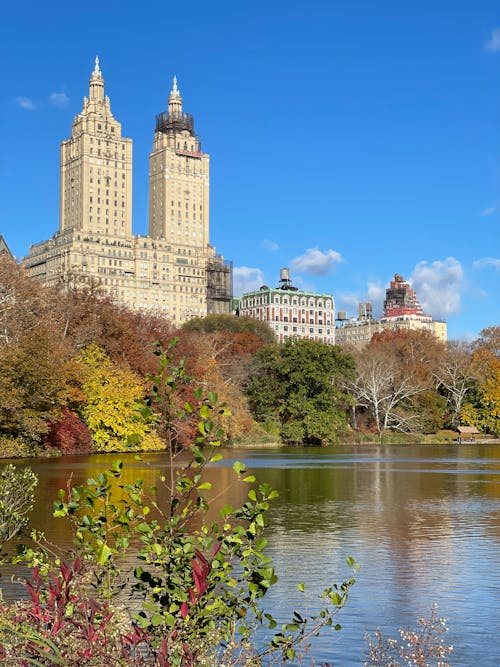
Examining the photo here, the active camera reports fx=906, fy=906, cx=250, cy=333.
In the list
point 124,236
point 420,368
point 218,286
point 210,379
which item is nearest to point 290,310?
point 218,286

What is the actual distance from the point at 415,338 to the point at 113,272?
270 ft

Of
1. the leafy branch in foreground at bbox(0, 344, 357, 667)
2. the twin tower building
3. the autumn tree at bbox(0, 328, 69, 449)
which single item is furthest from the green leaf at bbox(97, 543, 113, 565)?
the twin tower building

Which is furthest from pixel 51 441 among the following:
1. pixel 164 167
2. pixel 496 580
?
pixel 164 167

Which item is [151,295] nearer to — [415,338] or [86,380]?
[415,338]

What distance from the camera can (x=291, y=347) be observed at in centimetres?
8231

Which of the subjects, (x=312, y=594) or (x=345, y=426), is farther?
(x=345, y=426)

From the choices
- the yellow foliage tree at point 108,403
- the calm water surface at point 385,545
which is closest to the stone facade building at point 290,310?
the yellow foliage tree at point 108,403

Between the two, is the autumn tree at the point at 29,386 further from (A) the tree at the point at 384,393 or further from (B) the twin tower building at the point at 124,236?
(B) the twin tower building at the point at 124,236

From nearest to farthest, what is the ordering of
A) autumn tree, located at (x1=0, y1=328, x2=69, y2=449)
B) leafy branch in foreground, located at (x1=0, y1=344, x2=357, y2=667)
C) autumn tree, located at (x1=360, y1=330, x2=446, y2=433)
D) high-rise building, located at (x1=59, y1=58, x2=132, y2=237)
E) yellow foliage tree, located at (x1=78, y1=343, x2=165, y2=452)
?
leafy branch in foreground, located at (x1=0, y1=344, x2=357, y2=667) < autumn tree, located at (x1=0, y1=328, x2=69, y2=449) < yellow foliage tree, located at (x1=78, y1=343, x2=165, y2=452) < autumn tree, located at (x1=360, y1=330, x2=446, y2=433) < high-rise building, located at (x1=59, y1=58, x2=132, y2=237)

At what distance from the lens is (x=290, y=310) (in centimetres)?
18825

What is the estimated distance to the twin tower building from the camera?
175625mm

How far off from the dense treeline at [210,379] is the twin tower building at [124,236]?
66192mm

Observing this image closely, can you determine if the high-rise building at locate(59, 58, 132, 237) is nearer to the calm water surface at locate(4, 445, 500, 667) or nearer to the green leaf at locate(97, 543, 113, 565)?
the calm water surface at locate(4, 445, 500, 667)

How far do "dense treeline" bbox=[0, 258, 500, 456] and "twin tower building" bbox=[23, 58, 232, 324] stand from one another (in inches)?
2606
